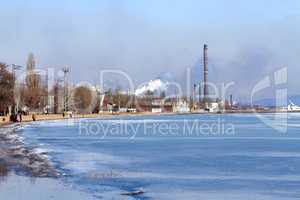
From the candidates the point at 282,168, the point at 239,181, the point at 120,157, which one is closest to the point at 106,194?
the point at 239,181

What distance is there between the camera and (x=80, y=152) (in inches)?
1119

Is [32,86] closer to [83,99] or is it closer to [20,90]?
[20,90]

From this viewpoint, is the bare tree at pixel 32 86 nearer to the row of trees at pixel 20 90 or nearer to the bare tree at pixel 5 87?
the row of trees at pixel 20 90

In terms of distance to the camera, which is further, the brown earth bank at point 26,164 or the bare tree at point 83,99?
the bare tree at point 83,99

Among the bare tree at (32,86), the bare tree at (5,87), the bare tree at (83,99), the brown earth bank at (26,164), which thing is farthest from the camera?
the bare tree at (83,99)

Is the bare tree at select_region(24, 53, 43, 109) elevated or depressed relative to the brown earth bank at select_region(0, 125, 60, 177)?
elevated

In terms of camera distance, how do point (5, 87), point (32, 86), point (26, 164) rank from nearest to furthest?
point (26, 164), point (5, 87), point (32, 86)

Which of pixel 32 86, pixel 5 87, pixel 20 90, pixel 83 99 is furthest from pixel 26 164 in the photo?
pixel 83 99

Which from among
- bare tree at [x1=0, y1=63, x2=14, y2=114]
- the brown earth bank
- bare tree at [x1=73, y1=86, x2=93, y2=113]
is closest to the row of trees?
bare tree at [x1=0, y1=63, x2=14, y2=114]

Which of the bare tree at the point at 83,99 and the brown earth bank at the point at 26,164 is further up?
the bare tree at the point at 83,99

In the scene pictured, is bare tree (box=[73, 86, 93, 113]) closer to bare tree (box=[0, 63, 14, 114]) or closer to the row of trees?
the row of trees

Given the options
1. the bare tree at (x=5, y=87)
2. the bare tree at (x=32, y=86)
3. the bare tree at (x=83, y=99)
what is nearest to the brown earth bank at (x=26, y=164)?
the bare tree at (x=5, y=87)

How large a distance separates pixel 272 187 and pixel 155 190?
10.8ft

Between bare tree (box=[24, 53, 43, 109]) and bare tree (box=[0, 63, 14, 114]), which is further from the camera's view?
bare tree (box=[24, 53, 43, 109])
